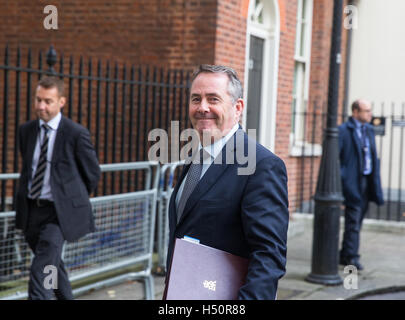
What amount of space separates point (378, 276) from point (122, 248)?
3.45m

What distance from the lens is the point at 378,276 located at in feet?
28.6

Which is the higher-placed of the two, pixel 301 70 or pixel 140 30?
pixel 140 30

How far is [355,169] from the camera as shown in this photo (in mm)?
9102

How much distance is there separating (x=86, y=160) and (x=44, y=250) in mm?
822

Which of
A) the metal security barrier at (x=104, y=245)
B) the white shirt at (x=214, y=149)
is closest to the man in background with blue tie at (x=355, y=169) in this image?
the metal security barrier at (x=104, y=245)

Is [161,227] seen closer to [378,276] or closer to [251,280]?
[378,276]

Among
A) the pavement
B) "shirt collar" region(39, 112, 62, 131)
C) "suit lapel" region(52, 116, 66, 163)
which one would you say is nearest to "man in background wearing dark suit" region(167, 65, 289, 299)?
"suit lapel" region(52, 116, 66, 163)

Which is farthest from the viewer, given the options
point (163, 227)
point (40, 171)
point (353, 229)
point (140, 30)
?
point (140, 30)

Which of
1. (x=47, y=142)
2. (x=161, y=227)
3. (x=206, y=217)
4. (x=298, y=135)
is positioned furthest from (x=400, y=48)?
(x=206, y=217)

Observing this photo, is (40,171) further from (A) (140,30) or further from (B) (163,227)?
(A) (140,30)

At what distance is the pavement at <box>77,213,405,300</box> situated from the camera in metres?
7.59

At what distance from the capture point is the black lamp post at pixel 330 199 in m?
8.15

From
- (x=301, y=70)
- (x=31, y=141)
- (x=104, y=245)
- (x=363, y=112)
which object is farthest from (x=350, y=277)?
(x=301, y=70)

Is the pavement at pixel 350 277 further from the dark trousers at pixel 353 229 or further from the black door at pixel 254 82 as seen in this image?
the black door at pixel 254 82
